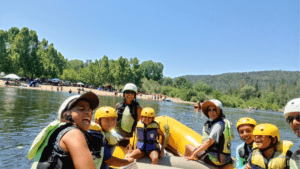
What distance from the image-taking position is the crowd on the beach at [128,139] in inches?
49.2

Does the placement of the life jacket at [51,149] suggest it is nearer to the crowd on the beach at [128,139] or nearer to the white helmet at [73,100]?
the crowd on the beach at [128,139]

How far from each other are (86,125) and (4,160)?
5471mm

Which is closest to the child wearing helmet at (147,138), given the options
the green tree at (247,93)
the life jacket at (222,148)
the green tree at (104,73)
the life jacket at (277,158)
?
the life jacket at (222,148)

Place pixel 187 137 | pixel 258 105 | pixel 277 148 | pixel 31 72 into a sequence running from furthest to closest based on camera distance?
pixel 258 105, pixel 31 72, pixel 187 137, pixel 277 148

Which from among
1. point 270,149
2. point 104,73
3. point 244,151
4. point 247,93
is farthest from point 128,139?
point 247,93

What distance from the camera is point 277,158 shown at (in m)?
2.10

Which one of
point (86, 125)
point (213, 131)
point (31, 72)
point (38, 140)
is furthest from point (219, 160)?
point (31, 72)

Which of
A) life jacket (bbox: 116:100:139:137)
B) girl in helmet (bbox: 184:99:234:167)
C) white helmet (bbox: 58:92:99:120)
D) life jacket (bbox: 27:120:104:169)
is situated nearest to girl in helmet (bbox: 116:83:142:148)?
life jacket (bbox: 116:100:139:137)

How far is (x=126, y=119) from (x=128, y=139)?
0.43 metres

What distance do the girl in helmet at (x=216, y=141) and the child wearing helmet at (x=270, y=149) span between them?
2.60 feet

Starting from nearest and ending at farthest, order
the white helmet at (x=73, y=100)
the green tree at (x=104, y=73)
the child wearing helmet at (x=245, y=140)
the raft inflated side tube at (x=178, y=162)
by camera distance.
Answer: the white helmet at (x=73, y=100)
the child wearing helmet at (x=245, y=140)
the raft inflated side tube at (x=178, y=162)
the green tree at (x=104, y=73)

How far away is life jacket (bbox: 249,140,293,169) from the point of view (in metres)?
2.06

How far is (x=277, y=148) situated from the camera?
2164 mm

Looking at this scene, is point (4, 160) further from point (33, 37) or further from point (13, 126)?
point (33, 37)
